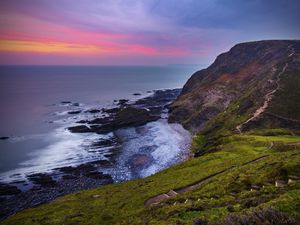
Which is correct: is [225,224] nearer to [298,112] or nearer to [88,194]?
[88,194]

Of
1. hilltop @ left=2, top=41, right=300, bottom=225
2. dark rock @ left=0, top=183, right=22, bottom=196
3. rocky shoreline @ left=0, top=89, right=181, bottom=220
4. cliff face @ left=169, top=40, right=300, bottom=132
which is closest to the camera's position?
hilltop @ left=2, top=41, right=300, bottom=225

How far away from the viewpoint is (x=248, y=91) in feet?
365

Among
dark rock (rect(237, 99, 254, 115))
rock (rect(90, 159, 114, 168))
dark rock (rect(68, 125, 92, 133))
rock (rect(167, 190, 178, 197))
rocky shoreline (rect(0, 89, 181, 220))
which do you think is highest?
dark rock (rect(237, 99, 254, 115))

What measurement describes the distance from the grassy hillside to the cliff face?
86.6 ft

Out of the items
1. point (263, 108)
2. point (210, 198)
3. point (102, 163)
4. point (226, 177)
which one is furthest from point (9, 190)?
point (263, 108)

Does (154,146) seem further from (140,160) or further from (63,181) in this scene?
(63,181)

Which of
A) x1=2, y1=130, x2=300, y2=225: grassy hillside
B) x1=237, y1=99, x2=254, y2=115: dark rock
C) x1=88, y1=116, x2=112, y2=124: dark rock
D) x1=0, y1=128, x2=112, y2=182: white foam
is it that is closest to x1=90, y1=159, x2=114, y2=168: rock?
x1=0, y1=128, x2=112, y2=182: white foam

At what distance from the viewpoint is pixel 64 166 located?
7144cm

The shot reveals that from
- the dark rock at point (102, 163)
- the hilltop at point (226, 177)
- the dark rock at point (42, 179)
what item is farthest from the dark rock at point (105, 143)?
the hilltop at point (226, 177)

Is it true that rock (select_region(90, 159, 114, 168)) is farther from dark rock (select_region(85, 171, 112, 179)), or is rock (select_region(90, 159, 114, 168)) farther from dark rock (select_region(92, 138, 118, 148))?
dark rock (select_region(92, 138, 118, 148))

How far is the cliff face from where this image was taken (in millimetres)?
82062

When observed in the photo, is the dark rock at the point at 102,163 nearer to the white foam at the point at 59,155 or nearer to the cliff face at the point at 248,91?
the white foam at the point at 59,155

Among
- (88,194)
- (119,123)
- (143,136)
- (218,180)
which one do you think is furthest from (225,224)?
(119,123)

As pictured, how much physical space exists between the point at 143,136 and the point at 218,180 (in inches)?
2621
